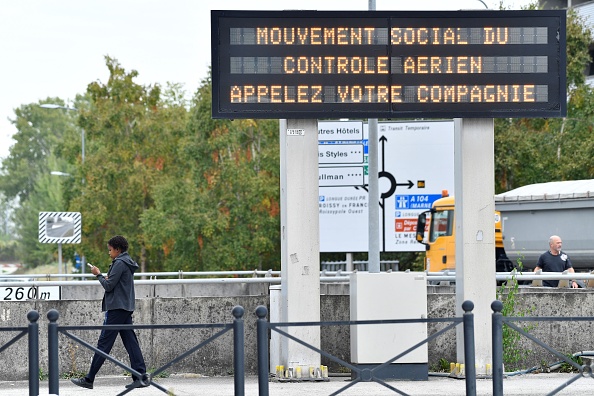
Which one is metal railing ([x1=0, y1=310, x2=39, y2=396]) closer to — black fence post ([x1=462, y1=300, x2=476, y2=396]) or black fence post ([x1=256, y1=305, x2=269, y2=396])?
black fence post ([x1=256, y1=305, x2=269, y2=396])

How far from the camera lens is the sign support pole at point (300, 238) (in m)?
14.5

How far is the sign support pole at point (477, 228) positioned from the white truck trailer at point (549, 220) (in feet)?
47.8

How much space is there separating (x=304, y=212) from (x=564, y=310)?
382cm

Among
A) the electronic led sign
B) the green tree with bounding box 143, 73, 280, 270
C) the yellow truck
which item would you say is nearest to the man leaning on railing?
the electronic led sign

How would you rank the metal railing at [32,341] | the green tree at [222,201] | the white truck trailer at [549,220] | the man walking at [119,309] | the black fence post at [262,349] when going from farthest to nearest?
1. the green tree at [222,201]
2. the white truck trailer at [549,220]
3. the man walking at [119,309]
4. the black fence post at [262,349]
5. the metal railing at [32,341]

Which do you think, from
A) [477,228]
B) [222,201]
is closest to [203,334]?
[477,228]

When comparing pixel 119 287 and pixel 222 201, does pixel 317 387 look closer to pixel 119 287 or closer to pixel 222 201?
pixel 119 287

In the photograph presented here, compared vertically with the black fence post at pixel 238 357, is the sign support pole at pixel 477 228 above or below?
above

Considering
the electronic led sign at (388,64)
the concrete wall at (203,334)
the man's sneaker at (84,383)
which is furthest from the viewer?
the concrete wall at (203,334)

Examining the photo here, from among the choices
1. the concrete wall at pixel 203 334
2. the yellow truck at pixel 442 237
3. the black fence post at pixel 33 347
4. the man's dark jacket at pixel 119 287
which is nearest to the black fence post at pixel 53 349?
the black fence post at pixel 33 347

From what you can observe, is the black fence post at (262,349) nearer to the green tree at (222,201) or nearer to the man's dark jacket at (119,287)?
the man's dark jacket at (119,287)

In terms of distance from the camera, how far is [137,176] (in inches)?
1763

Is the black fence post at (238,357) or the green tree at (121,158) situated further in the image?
the green tree at (121,158)

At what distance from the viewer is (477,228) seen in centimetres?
1470
